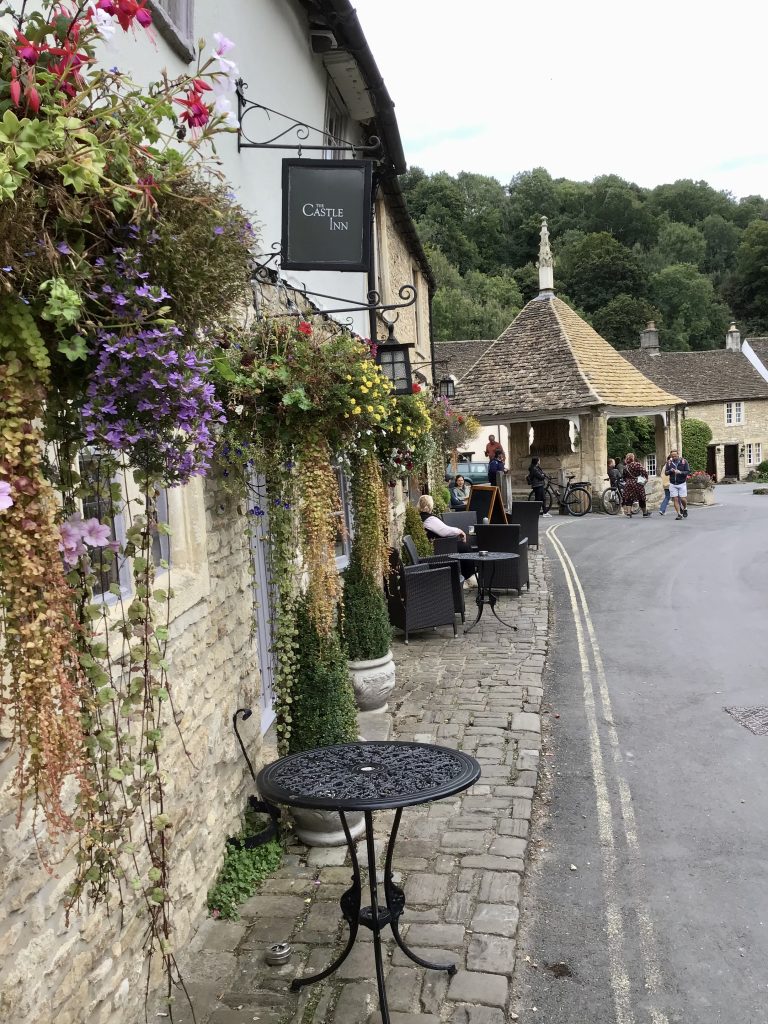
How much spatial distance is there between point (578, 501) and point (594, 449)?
Answer: 5.67 feet

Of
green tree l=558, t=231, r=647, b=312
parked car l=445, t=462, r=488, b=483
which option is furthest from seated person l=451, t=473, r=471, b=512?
green tree l=558, t=231, r=647, b=312

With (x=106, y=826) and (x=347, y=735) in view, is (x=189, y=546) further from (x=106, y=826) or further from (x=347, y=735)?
(x=106, y=826)

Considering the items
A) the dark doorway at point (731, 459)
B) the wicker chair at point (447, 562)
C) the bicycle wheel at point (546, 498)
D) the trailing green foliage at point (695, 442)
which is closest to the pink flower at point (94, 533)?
the wicker chair at point (447, 562)

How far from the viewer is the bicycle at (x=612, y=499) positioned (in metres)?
23.9

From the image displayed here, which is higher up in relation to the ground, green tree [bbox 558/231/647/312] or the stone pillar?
green tree [bbox 558/231/647/312]

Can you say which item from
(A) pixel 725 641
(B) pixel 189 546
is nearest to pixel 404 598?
(A) pixel 725 641

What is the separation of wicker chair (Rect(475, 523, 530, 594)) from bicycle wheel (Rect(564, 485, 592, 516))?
12708mm

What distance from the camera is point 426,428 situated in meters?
8.30

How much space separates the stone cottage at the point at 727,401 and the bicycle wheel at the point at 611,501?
2128cm

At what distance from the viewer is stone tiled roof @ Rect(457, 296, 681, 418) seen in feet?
81.7

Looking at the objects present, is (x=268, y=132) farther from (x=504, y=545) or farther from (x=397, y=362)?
(x=504, y=545)

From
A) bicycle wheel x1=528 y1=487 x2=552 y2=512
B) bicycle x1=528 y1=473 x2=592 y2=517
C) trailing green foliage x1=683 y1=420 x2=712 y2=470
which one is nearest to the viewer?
bicycle x1=528 y1=473 x2=592 y2=517

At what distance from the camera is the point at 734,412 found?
4359 cm

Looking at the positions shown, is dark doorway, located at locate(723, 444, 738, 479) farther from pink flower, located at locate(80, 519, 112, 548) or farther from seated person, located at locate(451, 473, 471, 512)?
pink flower, located at locate(80, 519, 112, 548)
